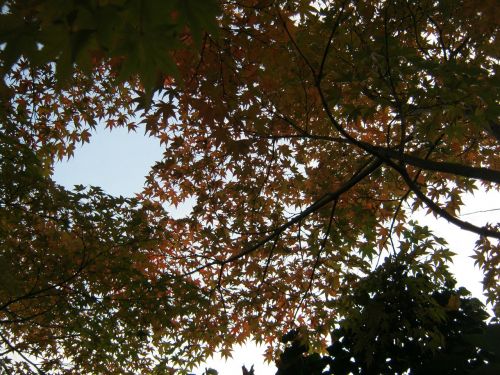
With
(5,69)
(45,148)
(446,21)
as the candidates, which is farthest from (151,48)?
(45,148)

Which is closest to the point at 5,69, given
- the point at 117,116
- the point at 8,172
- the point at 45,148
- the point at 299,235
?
the point at 8,172

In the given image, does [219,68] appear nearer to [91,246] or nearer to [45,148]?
[91,246]

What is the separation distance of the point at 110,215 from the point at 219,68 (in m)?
2.40

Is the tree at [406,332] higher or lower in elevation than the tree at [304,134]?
lower

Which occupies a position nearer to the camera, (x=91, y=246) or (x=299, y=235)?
(x=91, y=246)

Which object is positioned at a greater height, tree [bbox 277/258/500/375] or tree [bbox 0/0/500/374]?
tree [bbox 0/0/500/374]

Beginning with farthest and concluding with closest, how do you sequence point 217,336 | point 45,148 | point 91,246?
point 45,148
point 217,336
point 91,246

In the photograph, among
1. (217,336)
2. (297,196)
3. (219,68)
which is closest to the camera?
(219,68)

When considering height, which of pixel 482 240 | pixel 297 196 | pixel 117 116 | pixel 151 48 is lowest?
pixel 151 48

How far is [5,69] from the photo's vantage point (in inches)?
51.6

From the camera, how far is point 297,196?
19.9 feet

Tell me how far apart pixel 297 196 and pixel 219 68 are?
3.13 metres

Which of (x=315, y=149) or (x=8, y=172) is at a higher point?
(x=315, y=149)

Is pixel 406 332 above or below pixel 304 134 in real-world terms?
below
